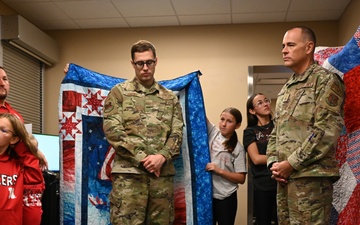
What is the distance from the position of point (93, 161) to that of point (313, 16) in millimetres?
3095

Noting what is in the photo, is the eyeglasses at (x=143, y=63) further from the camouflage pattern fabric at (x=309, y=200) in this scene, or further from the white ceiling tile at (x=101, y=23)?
the white ceiling tile at (x=101, y=23)

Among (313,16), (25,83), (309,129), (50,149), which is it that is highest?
(313,16)

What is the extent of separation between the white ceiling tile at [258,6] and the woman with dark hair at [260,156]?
1.58 m

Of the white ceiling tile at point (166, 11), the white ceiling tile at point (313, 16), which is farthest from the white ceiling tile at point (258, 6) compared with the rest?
the white ceiling tile at point (313, 16)

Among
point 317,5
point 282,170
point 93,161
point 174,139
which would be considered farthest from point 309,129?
point 317,5

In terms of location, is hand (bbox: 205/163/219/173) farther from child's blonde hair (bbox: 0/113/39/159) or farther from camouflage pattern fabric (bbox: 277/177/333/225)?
child's blonde hair (bbox: 0/113/39/159)

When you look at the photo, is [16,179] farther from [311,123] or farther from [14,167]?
[311,123]

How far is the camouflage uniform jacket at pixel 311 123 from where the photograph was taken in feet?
6.79

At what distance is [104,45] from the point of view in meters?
5.31

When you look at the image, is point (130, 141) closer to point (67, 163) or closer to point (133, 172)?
point (133, 172)

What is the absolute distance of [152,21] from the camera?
5062mm

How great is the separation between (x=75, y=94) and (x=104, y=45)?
7.29 ft

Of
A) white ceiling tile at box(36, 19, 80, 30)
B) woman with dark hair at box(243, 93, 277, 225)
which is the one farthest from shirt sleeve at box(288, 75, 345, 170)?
white ceiling tile at box(36, 19, 80, 30)

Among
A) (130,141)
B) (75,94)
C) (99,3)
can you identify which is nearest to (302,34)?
(130,141)
